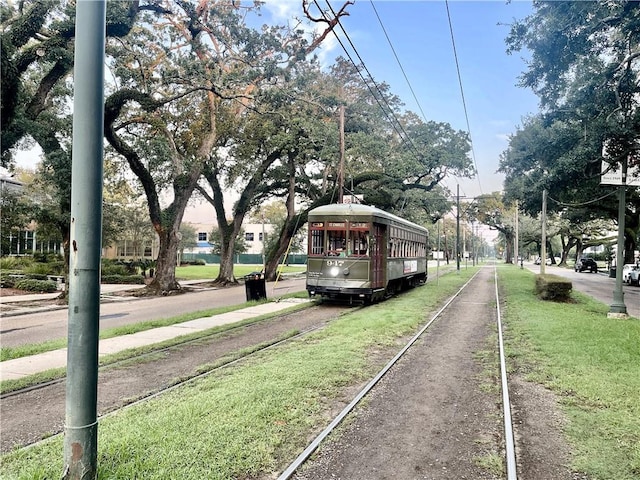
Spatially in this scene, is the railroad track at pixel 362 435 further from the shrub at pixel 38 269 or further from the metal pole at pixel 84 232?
the shrub at pixel 38 269

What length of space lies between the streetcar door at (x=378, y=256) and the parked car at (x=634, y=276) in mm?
20718

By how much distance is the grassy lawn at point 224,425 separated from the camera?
3918 mm

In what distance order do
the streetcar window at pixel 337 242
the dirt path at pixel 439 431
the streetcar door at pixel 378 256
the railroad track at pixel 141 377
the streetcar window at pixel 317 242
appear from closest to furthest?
the dirt path at pixel 439 431, the railroad track at pixel 141 377, the streetcar window at pixel 337 242, the streetcar door at pixel 378 256, the streetcar window at pixel 317 242

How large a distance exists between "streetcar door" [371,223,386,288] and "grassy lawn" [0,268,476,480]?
8246 millimetres

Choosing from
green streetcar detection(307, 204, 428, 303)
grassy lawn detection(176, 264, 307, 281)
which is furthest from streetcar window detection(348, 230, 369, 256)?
grassy lawn detection(176, 264, 307, 281)

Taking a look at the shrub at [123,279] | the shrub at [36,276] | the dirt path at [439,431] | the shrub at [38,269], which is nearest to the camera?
the dirt path at [439,431]

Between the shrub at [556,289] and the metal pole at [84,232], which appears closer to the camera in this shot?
the metal pole at [84,232]

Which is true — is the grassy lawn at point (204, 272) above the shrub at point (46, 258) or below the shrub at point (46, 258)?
below

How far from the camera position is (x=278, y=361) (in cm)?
777

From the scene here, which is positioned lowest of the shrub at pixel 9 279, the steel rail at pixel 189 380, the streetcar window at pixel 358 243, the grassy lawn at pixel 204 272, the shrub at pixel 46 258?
the grassy lawn at pixel 204 272

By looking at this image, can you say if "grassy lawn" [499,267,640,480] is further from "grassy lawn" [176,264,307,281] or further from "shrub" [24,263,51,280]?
"shrub" [24,263,51,280]

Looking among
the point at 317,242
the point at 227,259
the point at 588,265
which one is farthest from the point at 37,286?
the point at 588,265

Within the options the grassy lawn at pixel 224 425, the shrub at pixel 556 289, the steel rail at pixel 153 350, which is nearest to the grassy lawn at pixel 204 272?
the shrub at pixel 556 289

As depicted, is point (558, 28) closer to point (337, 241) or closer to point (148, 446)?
point (337, 241)
